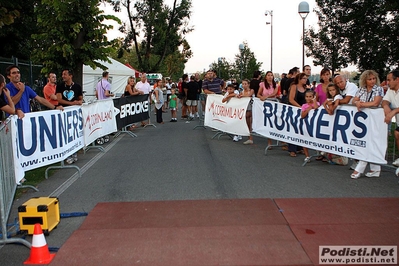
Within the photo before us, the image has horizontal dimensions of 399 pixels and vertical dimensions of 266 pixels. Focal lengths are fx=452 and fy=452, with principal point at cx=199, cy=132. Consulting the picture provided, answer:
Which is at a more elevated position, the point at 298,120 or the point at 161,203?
the point at 298,120

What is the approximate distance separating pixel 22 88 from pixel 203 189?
4174 millimetres

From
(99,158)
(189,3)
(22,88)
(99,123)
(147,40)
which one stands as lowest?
(99,158)

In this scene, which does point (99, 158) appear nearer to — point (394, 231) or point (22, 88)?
point (22, 88)

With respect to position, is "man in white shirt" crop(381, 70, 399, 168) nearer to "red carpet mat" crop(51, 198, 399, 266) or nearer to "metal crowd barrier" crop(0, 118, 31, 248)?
"red carpet mat" crop(51, 198, 399, 266)

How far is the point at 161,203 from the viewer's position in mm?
6605

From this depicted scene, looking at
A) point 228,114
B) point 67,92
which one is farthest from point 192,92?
point 67,92

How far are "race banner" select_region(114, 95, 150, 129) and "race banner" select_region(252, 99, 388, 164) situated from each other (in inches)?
213

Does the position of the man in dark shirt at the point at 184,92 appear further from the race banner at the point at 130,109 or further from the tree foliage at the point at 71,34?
the tree foliage at the point at 71,34


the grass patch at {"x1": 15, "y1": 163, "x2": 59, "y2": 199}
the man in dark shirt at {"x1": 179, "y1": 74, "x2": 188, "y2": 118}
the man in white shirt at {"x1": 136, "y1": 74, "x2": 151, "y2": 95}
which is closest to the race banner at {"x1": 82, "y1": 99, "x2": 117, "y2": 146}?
the grass patch at {"x1": 15, "y1": 163, "x2": 59, "y2": 199}

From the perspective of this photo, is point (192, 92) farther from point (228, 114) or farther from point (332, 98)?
point (332, 98)

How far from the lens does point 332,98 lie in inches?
352

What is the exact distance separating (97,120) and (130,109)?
161 inches

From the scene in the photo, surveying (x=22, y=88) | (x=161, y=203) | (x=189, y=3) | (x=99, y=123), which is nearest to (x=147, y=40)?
(x=189, y=3)

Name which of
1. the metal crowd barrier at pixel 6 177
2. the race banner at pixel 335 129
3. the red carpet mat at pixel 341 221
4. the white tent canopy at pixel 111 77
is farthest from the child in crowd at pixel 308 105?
the white tent canopy at pixel 111 77
